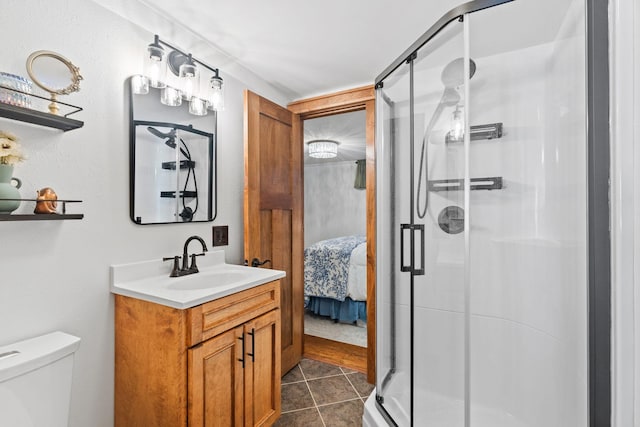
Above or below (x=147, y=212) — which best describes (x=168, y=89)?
above

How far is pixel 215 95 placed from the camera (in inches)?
73.5

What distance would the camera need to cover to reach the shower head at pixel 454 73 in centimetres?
137

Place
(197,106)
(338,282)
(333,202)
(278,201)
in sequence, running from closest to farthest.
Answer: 1. (197,106)
2. (278,201)
3. (338,282)
4. (333,202)

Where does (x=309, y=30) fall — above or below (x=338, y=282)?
above

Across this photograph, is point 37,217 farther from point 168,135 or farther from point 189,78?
point 189,78

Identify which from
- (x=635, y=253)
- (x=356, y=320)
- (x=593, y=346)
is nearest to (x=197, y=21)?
(x=635, y=253)

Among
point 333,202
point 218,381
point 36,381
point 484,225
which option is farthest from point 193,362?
point 333,202

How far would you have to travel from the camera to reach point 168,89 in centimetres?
164

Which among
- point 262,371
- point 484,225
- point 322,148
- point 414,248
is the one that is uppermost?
point 322,148

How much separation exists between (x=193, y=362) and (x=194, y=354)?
3 centimetres

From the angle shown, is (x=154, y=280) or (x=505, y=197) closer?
(x=154, y=280)

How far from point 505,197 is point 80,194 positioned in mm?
2070

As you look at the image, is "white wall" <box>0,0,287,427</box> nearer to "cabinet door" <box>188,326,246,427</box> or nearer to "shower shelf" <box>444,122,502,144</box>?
"cabinet door" <box>188,326,246,427</box>

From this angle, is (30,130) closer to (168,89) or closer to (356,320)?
(168,89)
